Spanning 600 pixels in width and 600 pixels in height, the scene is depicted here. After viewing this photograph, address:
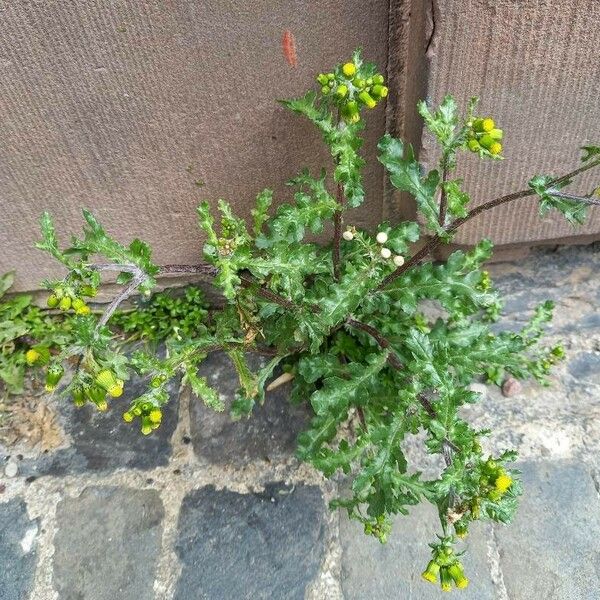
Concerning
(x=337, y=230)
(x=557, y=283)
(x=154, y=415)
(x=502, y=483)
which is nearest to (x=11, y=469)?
(x=154, y=415)

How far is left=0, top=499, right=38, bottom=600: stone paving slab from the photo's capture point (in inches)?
80.1

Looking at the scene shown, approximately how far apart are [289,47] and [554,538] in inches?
76.6

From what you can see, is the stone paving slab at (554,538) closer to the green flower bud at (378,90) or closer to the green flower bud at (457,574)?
the green flower bud at (457,574)

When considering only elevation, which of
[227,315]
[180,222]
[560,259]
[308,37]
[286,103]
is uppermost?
[308,37]

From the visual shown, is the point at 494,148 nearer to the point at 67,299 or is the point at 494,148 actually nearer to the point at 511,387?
the point at 67,299

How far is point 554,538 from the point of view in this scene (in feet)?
6.75

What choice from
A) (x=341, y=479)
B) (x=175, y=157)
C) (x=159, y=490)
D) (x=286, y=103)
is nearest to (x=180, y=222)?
(x=175, y=157)

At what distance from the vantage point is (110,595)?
2004mm

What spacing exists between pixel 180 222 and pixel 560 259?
1.71m

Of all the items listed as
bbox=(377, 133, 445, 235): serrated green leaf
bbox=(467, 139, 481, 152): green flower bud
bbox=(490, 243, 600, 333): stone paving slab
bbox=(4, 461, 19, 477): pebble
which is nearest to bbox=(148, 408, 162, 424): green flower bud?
bbox=(377, 133, 445, 235): serrated green leaf

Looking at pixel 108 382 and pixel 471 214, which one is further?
pixel 471 214

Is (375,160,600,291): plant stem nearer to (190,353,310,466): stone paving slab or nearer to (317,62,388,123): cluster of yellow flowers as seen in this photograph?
(317,62,388,123): cluster of yellow flowers

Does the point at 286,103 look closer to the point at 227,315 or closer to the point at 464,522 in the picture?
the point at 227,315

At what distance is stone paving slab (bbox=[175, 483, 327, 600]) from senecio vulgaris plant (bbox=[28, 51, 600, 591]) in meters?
0.27
